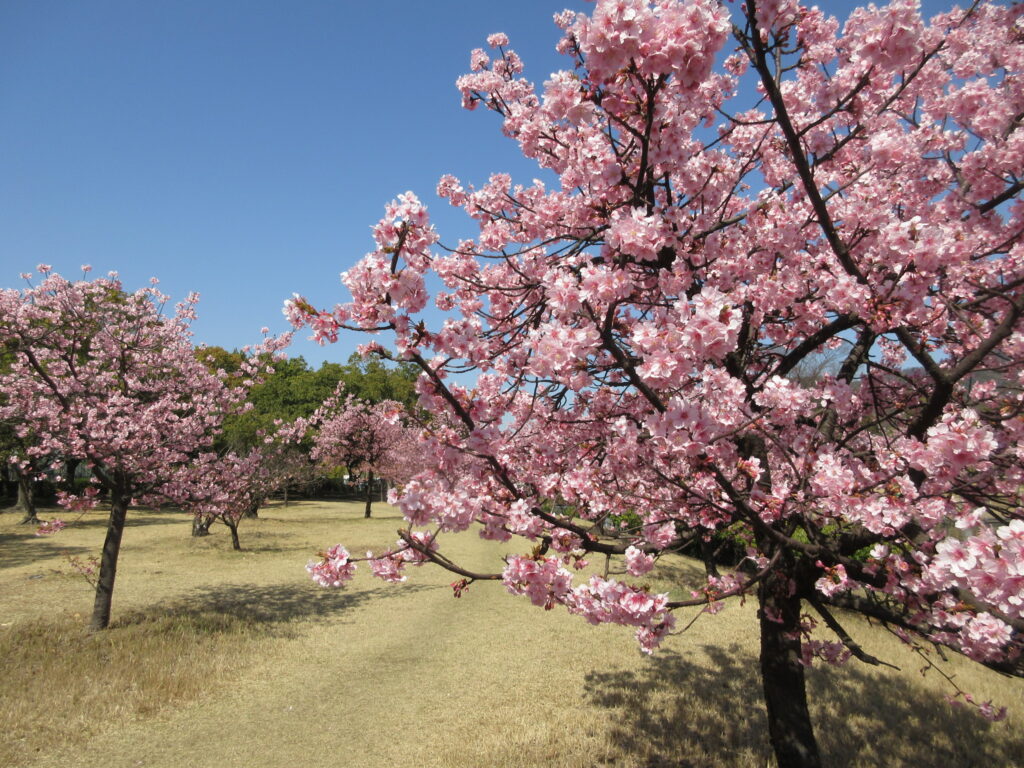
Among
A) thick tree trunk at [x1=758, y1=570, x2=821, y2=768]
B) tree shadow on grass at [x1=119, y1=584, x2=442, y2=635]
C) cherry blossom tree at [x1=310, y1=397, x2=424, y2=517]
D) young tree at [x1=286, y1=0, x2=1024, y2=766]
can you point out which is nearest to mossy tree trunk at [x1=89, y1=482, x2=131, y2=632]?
tree shadow on grass at [x1=119, y1=584, x2=442, y2=635]

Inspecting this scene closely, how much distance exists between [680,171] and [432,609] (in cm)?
1011

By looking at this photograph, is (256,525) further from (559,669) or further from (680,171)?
(680,171)

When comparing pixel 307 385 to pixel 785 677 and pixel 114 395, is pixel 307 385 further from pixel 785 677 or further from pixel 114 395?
pixel 785 677

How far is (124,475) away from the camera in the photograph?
8.62m

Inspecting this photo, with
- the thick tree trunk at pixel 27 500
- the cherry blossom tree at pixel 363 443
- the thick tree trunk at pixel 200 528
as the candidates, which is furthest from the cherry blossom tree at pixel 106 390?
the cherry blossom tree at pixel 363 443

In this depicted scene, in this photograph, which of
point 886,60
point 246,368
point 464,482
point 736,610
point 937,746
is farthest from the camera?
point 736,610

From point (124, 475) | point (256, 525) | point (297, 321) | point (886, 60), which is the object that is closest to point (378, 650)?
point (124, 475)

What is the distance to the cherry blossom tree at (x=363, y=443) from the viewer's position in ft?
99.6

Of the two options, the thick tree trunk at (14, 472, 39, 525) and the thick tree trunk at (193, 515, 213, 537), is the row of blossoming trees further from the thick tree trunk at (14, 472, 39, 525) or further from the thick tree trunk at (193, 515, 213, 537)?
the thick tree trunk at (14, 472, 39, 525)

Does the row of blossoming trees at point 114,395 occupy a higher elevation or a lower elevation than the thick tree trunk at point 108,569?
higher

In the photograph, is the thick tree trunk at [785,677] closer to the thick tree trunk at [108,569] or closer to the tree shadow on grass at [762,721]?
the tree shadow on grass at [762,721]

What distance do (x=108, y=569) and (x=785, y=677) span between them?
386 inches

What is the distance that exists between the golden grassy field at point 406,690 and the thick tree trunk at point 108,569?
0.25 metres

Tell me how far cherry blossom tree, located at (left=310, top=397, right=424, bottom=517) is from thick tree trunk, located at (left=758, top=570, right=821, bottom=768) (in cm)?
2617
